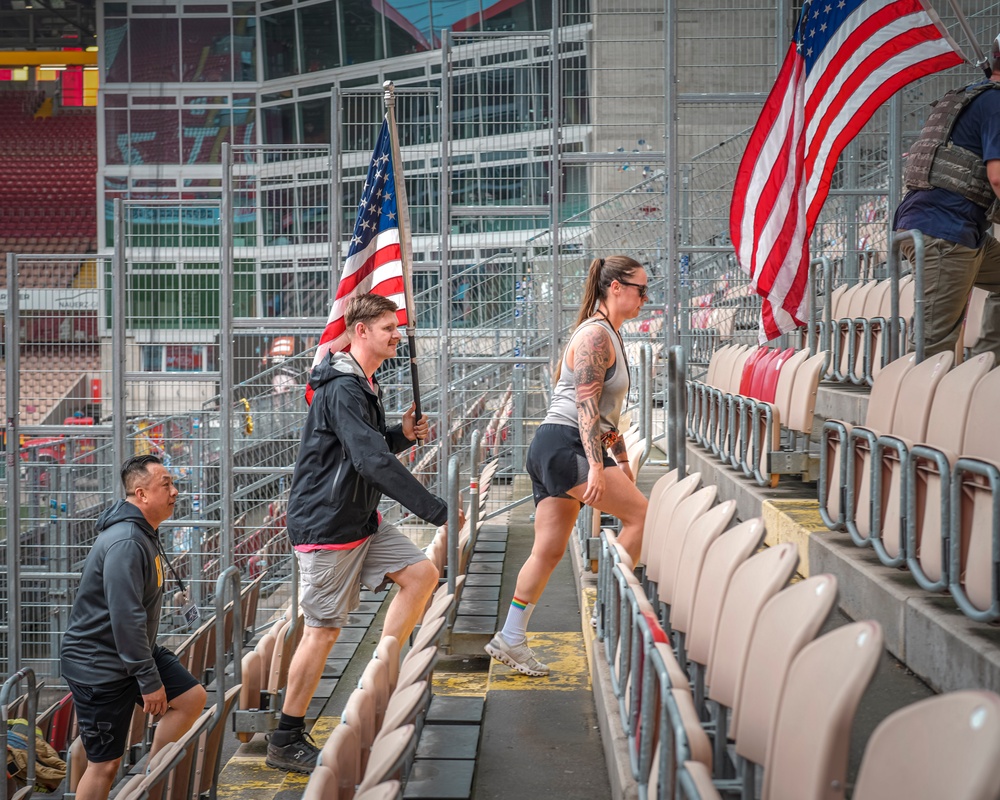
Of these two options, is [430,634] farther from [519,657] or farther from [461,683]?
[461,683]

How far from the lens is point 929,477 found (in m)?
2.45

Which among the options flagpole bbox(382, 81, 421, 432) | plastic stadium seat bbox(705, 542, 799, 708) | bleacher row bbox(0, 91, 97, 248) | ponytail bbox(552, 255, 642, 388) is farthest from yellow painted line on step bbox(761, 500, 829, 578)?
bleacher row bbox(0, 91, 97, 248)

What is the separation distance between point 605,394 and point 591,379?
118 millimetres

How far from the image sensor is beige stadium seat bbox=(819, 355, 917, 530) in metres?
3.07

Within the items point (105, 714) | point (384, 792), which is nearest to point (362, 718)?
point (384, 792)

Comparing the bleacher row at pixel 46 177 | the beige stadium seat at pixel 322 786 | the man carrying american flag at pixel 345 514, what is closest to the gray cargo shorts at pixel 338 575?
the man carrying american flag at pixel 345 514

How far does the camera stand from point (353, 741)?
6.73 feet

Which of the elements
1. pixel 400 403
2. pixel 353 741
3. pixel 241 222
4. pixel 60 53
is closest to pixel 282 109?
pixel 60 53

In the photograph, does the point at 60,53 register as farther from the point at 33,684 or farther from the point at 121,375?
the point at 33,684

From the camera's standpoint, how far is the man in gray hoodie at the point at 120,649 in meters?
3.45

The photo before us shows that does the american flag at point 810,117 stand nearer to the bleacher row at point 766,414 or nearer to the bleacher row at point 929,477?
the bleacher row at point 929,477

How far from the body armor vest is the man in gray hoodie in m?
2.96

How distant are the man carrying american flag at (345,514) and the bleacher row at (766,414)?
5.37 ft

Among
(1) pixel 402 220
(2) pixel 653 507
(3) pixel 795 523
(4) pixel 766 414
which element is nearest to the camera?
(2) pixel 653 507
